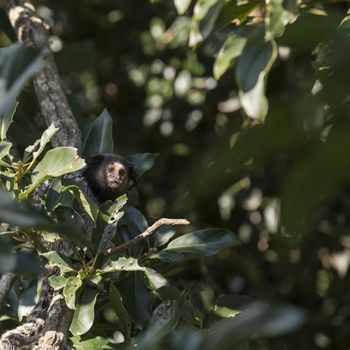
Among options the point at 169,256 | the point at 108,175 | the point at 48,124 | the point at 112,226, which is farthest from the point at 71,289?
the point at 108,175

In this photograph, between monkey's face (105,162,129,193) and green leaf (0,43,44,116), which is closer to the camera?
green leaf (0,43,44,116)

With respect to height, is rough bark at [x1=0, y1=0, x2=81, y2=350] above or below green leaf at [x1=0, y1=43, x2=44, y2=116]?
below

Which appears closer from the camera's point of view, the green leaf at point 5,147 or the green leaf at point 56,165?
the green leaf at point 5,147

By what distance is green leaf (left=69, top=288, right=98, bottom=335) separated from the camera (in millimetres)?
1984

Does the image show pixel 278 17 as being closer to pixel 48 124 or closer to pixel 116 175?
pixel 48 124

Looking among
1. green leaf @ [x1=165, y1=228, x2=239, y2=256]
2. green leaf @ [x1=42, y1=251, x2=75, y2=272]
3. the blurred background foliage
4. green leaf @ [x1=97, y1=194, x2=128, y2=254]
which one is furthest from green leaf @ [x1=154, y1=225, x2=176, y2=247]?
the blurred background foliage

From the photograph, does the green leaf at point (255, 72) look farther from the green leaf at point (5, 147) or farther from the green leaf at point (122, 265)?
the green leaf at point (5, 147)

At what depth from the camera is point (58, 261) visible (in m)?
1.94

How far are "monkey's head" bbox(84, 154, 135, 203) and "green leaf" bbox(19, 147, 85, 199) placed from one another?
920 mm

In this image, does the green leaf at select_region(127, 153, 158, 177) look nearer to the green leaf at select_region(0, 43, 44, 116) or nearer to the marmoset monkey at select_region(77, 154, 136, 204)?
the marmoset monkey at select_region(77, 154, 136, 204)

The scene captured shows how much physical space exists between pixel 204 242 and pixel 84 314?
14.7 inches

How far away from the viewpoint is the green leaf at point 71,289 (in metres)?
1.89

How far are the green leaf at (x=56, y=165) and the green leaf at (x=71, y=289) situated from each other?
0.75 ft

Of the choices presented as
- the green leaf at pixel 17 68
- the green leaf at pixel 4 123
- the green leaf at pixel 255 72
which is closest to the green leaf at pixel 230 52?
the green leaf at pixel 255 72
